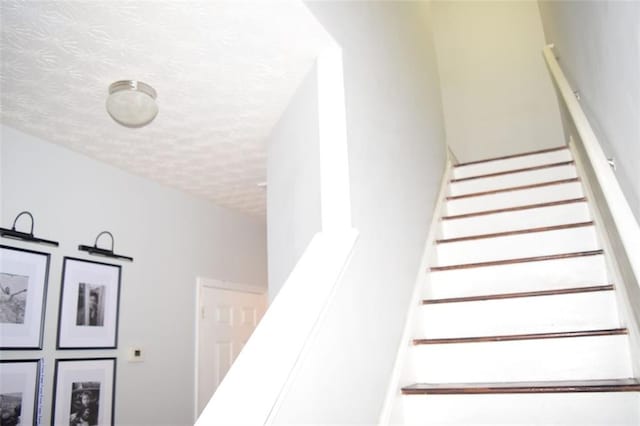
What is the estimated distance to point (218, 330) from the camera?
4.00 meters

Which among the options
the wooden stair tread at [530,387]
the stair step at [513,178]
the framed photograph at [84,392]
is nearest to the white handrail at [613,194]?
the wooden stair tread at [530,387]

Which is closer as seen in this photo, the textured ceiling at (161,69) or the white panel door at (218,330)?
the textured ceiling at (161,69)

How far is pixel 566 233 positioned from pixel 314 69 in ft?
5.50

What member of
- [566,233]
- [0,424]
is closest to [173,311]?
[0,424]

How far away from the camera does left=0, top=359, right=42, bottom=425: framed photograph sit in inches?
95.6

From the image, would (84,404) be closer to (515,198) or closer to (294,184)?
(294,184)

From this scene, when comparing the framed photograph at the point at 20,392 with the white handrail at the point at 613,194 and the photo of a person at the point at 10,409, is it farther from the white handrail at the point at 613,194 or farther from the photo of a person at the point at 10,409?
the white handrail at the point at 613,194

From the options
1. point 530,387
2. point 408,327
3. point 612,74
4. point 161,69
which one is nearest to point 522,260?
point 408,327

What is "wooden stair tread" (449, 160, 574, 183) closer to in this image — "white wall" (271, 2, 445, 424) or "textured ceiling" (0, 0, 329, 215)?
"white wall" (271, 2, 445, 424)

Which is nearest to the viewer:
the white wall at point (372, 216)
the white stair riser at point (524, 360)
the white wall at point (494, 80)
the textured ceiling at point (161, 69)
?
the white wall at point (372, 216)

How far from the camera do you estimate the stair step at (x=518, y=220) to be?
9.97 ft

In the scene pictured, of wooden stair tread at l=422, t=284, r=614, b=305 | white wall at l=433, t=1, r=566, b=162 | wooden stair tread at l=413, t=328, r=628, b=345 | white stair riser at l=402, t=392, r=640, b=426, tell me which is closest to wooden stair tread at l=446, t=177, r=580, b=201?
wooden stair tread at l=422, t=284, r=614, b=305

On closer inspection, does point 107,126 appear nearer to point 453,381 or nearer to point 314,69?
point 314,69

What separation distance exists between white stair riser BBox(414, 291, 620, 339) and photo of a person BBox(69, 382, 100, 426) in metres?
1.85
